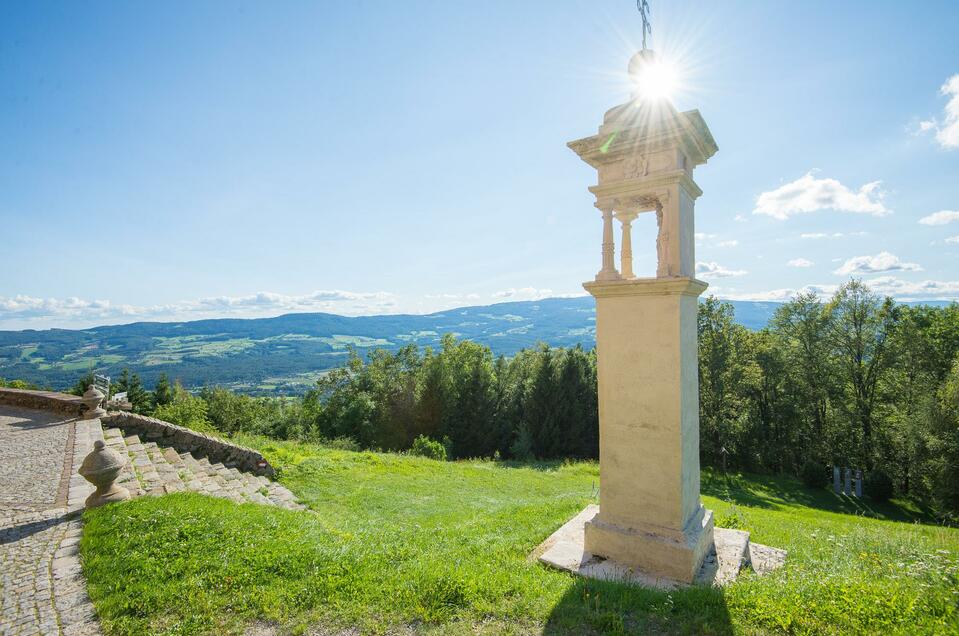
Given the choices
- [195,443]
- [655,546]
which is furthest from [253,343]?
[655,546]

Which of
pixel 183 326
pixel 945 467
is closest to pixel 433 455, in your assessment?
pixel 945 467

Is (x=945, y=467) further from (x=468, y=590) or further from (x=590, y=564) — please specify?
(x=468, y=590)

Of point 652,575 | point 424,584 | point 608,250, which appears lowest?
point 652,575

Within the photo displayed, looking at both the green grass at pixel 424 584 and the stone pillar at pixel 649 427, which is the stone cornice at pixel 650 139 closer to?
the stone pillar at pixel 649 427

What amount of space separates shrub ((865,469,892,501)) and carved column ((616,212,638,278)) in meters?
24.7

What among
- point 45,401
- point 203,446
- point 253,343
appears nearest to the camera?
point 203,446

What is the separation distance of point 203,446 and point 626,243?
37.0 feet

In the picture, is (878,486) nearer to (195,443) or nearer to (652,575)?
(652,575)

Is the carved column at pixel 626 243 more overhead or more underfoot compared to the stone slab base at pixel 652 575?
more overhead

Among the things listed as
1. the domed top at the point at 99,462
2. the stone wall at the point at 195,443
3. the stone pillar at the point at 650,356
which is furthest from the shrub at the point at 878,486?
the domed top at the point at 99,462

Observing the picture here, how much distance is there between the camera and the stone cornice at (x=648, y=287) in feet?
16.7

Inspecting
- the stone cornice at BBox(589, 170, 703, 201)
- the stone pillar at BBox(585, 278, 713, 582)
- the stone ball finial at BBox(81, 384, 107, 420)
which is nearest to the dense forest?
the stone ball finial at BBox(81, 384, 107, 420)

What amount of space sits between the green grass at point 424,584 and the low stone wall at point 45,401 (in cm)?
904

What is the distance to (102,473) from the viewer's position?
632 centimetres
